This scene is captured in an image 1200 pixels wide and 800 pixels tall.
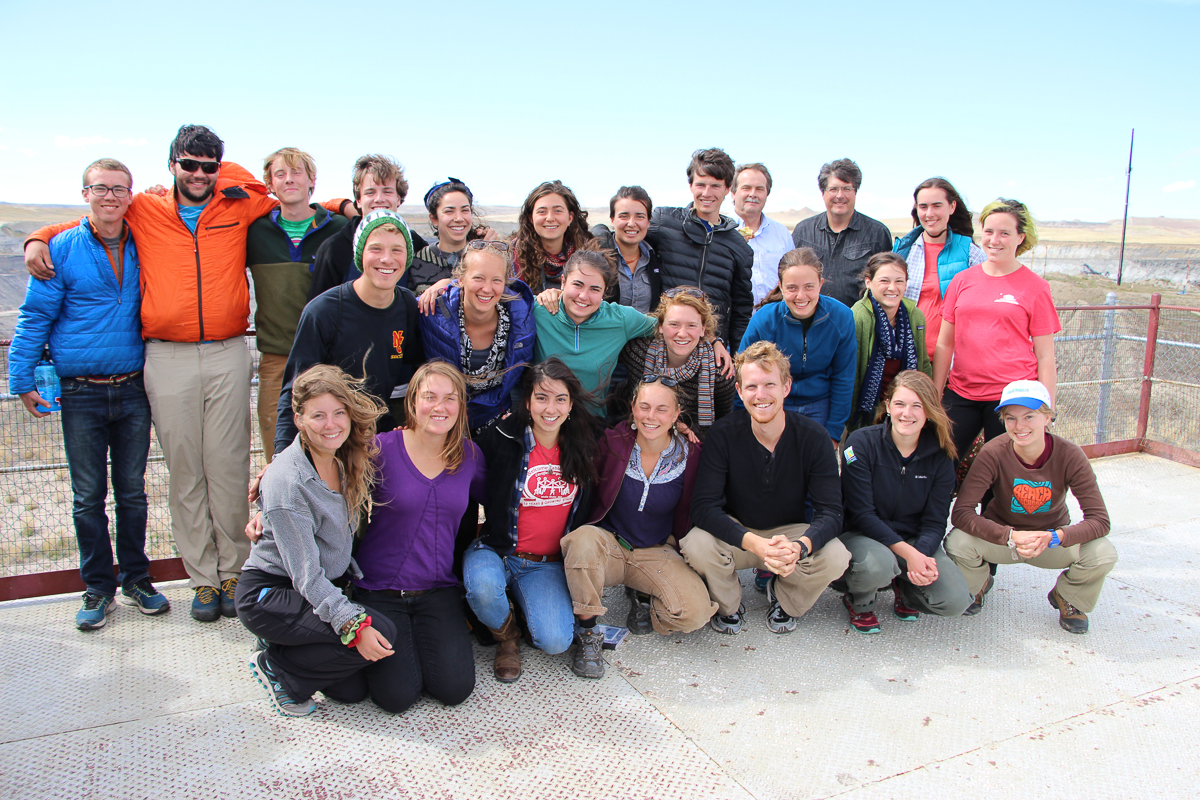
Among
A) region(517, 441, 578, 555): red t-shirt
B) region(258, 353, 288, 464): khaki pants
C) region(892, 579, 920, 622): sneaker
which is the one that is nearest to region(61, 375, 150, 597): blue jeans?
region(258, 353, 288, 464): khaki pants

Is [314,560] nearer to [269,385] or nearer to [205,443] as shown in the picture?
[205,443]

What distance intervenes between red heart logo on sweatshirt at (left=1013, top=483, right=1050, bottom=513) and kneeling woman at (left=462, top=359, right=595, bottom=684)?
2044 mm

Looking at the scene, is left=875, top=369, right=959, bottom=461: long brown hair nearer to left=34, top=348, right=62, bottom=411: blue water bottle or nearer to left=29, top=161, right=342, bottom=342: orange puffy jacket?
left=29, top=161, right=342, bottom=342: orange puffy jacket

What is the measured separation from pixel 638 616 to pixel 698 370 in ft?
4.01

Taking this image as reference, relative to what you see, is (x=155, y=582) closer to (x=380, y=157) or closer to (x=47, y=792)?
(x=47, y=792)

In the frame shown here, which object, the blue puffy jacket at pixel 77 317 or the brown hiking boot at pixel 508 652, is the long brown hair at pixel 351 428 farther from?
the blue puffy jacket at pixel 77 317

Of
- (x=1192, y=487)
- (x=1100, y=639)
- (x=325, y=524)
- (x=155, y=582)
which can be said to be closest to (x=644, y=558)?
(x=325, y=524)

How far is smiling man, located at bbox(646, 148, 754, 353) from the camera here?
4.22 meters

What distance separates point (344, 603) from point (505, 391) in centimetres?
117

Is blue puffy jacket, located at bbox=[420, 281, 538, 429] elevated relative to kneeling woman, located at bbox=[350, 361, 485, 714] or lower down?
elevated

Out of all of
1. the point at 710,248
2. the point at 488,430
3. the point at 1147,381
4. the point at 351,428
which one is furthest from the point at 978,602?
the point at 1147,381

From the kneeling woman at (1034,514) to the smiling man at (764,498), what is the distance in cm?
70

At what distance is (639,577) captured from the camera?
332 cm

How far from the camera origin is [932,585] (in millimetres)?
3398
